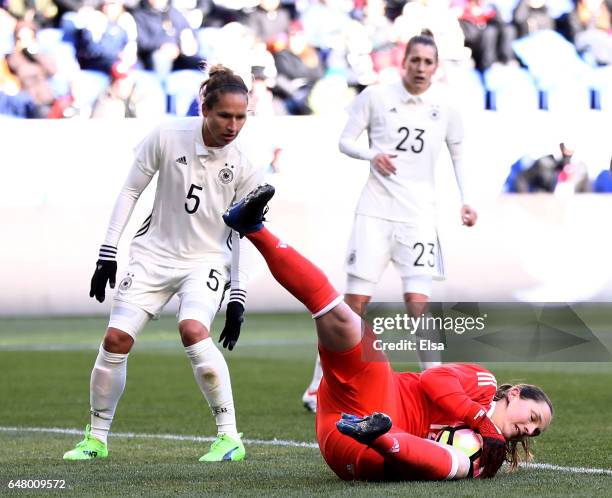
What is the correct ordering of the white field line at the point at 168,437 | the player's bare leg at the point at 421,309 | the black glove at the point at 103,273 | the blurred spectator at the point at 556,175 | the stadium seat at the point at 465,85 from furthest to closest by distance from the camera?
the stadium seat at the point at 465,85
the blurred spectator at the point at 556,175
the player's bare leg at the point at 421,309
the white field line at the point at 168,437
the black glove at the point at 103,273

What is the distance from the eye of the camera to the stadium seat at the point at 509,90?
17391mm

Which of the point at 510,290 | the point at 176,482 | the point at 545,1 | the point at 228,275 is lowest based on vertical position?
the point at 510,290

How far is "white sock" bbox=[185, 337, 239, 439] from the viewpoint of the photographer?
596cm

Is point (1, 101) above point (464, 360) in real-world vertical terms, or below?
above

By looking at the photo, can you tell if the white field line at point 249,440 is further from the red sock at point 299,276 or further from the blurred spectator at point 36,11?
the blurred spectator at point 36,11

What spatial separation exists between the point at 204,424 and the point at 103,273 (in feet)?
7.15

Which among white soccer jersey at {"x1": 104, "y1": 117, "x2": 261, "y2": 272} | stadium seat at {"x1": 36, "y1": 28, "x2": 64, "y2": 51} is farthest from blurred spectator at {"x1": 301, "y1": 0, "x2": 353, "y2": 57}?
white soccer jersey at {"x1": 104, "y1": 117, "x2": 261, "y2": 272}

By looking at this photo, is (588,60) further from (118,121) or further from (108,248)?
(108,248)

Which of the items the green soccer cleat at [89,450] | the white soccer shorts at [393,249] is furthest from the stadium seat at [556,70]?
the green soccer cleat at [89,450]

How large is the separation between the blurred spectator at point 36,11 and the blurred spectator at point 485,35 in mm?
5475

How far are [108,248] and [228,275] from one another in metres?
0.60

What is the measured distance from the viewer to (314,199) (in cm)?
1603

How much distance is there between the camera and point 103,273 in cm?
592

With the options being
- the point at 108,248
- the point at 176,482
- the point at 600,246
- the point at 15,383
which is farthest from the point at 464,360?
the point at 600,246
